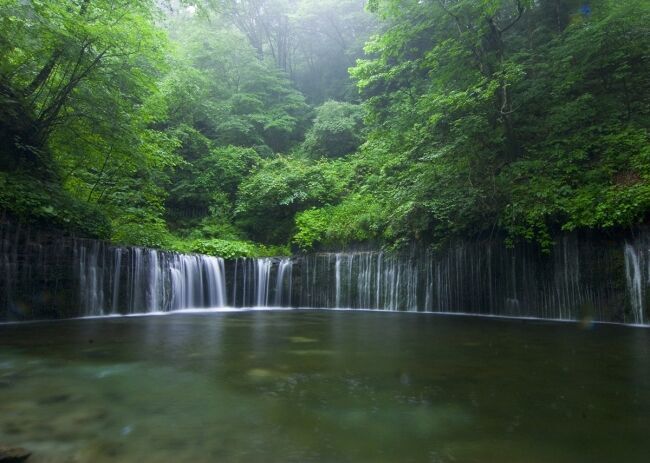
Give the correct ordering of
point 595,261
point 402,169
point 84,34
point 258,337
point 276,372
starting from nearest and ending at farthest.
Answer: point 276,372 < point 258,337 < point 595,261 < point 84,34 < point 402,169

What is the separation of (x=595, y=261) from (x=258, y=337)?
813 cm

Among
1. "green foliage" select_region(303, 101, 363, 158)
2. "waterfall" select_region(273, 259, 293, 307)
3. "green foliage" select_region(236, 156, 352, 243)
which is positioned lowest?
"waterfall" select_region(273, 259, 293, 307)

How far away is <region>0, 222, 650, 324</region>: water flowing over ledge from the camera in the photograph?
9539mm

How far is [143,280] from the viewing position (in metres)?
13.1

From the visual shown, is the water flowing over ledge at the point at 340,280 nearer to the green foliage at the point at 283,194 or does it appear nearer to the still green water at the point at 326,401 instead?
the still green water at the point at 326,401

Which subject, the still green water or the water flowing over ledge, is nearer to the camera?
the still green water

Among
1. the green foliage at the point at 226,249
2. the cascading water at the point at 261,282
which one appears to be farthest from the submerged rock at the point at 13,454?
the green foliage at the point at 226,249

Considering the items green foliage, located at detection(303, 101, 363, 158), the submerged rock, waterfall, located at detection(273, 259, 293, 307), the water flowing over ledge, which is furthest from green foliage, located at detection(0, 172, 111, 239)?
green foliage, located at detection(303, 101, 363, 158)

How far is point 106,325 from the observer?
9.12m

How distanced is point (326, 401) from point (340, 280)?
12628mm

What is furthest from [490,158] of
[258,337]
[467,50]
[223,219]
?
[223,219]

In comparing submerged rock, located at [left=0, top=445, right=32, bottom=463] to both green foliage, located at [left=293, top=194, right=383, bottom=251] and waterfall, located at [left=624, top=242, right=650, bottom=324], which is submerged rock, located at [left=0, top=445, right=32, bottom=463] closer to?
waterfall, located at [left=624, top=242, right=650, bottom=324]

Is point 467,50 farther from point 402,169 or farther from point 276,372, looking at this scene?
point 276,372

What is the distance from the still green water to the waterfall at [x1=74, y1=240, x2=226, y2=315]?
485 centimetres
